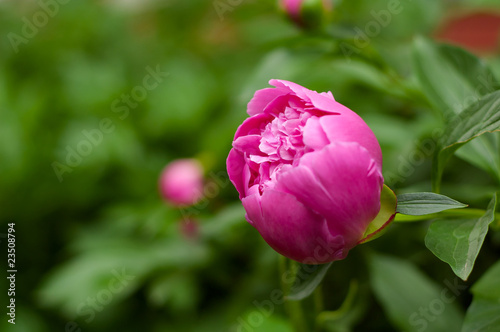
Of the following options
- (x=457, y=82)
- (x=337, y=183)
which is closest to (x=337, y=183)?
(x=337, y=183)

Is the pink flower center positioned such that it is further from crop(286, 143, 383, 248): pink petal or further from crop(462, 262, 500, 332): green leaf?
crop(462, 262, 500, 332): green leaf

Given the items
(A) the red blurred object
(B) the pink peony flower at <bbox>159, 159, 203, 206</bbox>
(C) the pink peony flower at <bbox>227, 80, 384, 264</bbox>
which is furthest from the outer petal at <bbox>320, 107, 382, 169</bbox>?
(A) the red blurred object

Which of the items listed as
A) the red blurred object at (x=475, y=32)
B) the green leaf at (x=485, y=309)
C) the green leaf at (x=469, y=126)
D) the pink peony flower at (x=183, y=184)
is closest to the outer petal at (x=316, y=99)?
the green leaf at (x=469, y=126)

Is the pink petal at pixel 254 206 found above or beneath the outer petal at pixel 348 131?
beneath

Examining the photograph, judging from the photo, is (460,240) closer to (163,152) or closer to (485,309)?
(485,309)

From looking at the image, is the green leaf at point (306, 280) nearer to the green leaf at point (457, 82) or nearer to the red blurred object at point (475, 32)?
the green leaf at point (457, 82)

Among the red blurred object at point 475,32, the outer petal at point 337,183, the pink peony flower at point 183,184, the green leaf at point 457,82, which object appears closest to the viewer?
the outer petal at point 337,183

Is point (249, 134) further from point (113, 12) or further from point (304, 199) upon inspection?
point (113, 12)
